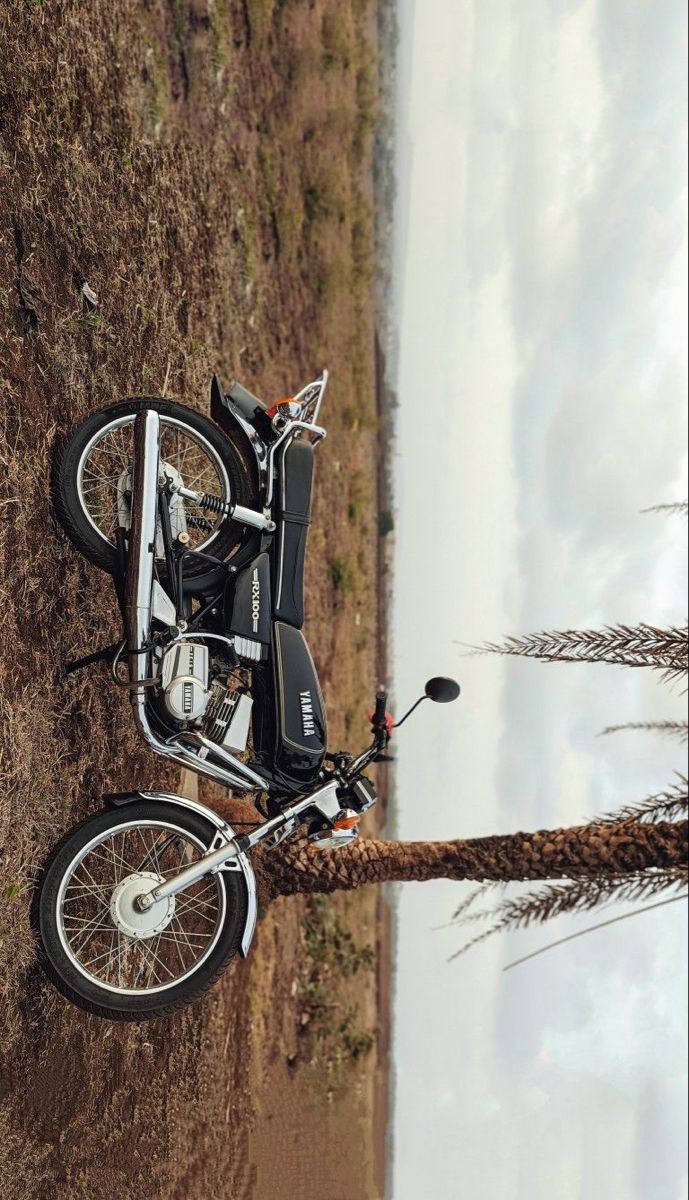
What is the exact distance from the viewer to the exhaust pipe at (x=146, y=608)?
3.78 m

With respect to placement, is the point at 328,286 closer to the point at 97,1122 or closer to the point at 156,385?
the point at 156,385

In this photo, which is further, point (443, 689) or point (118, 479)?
point (118, 479)

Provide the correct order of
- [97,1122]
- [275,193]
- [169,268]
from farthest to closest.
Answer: [275,193] < [169,268] < [97,1122]

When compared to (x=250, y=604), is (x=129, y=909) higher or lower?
lower

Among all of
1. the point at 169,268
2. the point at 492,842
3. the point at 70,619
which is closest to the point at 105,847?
the point at 70,619

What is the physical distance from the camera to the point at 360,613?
12273 millimetres

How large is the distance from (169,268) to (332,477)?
4.77m

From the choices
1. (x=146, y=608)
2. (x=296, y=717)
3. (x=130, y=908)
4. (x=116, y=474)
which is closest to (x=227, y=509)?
(x=146, y=608)

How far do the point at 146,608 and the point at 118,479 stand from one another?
0.83m

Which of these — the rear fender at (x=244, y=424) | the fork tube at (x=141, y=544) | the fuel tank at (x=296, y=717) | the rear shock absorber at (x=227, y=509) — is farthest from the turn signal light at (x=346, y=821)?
the rear fender at (x=244, y=424)

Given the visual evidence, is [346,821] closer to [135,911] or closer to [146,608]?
[135,911]

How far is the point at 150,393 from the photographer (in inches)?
243

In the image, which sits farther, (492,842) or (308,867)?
(308,867)

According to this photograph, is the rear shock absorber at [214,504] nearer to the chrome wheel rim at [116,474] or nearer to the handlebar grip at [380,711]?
the chrome wheel rim at [116,474]
